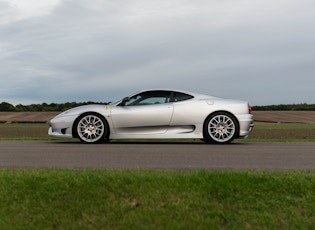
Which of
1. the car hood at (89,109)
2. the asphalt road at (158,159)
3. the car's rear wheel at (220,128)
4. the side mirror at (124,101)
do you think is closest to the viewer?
the asphalt road at (158,159)

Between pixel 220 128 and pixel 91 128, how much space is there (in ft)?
10.2

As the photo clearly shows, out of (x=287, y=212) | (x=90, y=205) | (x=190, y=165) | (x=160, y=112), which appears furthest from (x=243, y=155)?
(x=90, y=205)

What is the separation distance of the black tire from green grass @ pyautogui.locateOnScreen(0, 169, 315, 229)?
5349 mm

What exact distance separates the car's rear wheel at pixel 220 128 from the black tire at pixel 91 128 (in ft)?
8.08

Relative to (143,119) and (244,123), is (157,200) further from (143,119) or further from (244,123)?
(244,123)

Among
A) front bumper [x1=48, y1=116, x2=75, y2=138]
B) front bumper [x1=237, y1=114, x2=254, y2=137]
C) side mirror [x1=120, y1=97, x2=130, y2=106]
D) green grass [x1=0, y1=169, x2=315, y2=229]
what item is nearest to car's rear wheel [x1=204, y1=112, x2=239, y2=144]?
front bumper [x1=237, y1=114, x2=254, y2=137]

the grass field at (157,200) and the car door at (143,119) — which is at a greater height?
the car door at (143,119)

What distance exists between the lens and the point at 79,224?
412 cm

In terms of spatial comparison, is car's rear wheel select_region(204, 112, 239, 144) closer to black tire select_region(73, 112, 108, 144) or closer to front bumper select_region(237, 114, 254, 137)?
front bumper select_region(237, 114, 254, 137)

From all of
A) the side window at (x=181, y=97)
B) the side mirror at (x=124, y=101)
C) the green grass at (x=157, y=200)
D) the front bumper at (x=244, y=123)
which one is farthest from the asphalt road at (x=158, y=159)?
the side window at (x=181, y=97)

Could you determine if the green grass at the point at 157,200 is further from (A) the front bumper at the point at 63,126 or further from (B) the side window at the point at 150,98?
(B) the side window at the point at 150,98

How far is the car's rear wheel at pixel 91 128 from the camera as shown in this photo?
10617 millimetres

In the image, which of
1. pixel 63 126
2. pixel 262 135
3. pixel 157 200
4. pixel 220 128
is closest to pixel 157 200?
pixel 157 200

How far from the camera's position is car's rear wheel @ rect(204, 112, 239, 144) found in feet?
34.6
